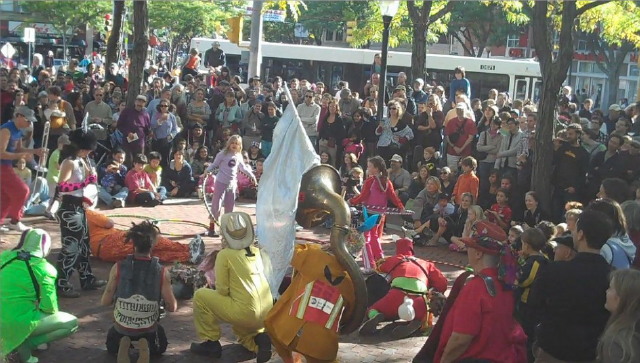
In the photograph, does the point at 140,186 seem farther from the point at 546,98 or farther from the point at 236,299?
the point at 236,299

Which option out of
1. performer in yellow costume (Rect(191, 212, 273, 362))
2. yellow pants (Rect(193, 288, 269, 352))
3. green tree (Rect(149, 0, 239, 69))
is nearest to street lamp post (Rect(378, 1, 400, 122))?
performer in yellow costume (Rect(191, 212, 273, 362))

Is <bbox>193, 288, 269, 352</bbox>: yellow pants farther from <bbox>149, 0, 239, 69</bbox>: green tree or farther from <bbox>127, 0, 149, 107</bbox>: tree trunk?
<bbox>149, 0, 239, 69</bbox>: green tree

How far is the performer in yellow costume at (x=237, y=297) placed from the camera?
6.97 metres

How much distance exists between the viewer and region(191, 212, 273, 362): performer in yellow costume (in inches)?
275

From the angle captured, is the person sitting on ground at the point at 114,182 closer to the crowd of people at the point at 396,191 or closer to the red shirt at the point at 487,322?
the crowd of people at the point at 396,191

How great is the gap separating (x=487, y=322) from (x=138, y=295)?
2.88 metres

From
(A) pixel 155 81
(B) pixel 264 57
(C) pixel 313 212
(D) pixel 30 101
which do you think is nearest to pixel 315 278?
(C) pixel 313 212

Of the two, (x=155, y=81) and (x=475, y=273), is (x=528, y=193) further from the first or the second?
(x=155, y=81)

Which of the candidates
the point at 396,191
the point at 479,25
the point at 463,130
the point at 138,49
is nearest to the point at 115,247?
the point at 396,191

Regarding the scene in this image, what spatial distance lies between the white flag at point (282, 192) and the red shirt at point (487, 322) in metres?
2.85

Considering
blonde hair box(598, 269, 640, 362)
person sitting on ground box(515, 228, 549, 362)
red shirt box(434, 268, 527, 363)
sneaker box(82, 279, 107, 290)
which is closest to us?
blonde hair box(598, 269, 640, 362)

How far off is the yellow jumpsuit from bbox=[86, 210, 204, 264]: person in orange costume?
10.4ft

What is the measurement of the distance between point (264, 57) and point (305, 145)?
2178 cm

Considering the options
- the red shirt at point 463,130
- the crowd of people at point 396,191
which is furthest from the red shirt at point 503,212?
the red shirt at point 463,130
